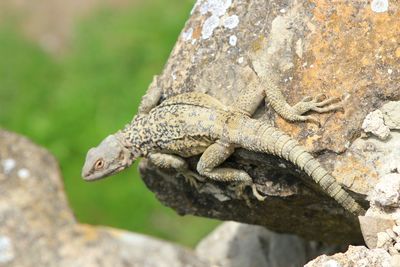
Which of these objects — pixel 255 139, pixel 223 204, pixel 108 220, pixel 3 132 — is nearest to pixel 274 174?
pixel 255 139

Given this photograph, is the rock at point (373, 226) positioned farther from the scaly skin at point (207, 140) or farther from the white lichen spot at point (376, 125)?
the white lichen spot at point (376, 125)

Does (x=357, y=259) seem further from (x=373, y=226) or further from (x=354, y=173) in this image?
(x=354, y=173)

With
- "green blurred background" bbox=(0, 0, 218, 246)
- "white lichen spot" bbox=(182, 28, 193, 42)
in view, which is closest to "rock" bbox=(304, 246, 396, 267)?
"white lichen spot" bbox=(182, 28, 193, 42)

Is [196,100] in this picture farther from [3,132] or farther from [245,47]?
[3,132]

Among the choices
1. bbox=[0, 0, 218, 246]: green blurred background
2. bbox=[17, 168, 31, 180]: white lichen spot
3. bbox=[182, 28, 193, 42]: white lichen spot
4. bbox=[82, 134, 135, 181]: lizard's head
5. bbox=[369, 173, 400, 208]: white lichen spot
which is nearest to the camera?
bbox=[369, 173, 400, 208]: white lichen spot

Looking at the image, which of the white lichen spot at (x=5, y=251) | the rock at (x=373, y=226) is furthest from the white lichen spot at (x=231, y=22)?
the white lichen spot at (x=5, y=251)

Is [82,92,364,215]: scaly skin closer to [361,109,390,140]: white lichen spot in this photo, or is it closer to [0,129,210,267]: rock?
[361,109,390,140]: white lichen spot

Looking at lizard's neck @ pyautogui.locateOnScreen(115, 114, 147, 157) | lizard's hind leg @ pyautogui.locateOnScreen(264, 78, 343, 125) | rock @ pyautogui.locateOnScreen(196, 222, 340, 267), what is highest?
lizard's hind leg @ pyautogui.locateOnScreen(264, 78, 343, 125)

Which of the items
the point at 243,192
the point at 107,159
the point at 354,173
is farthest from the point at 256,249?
the point at 354,173
